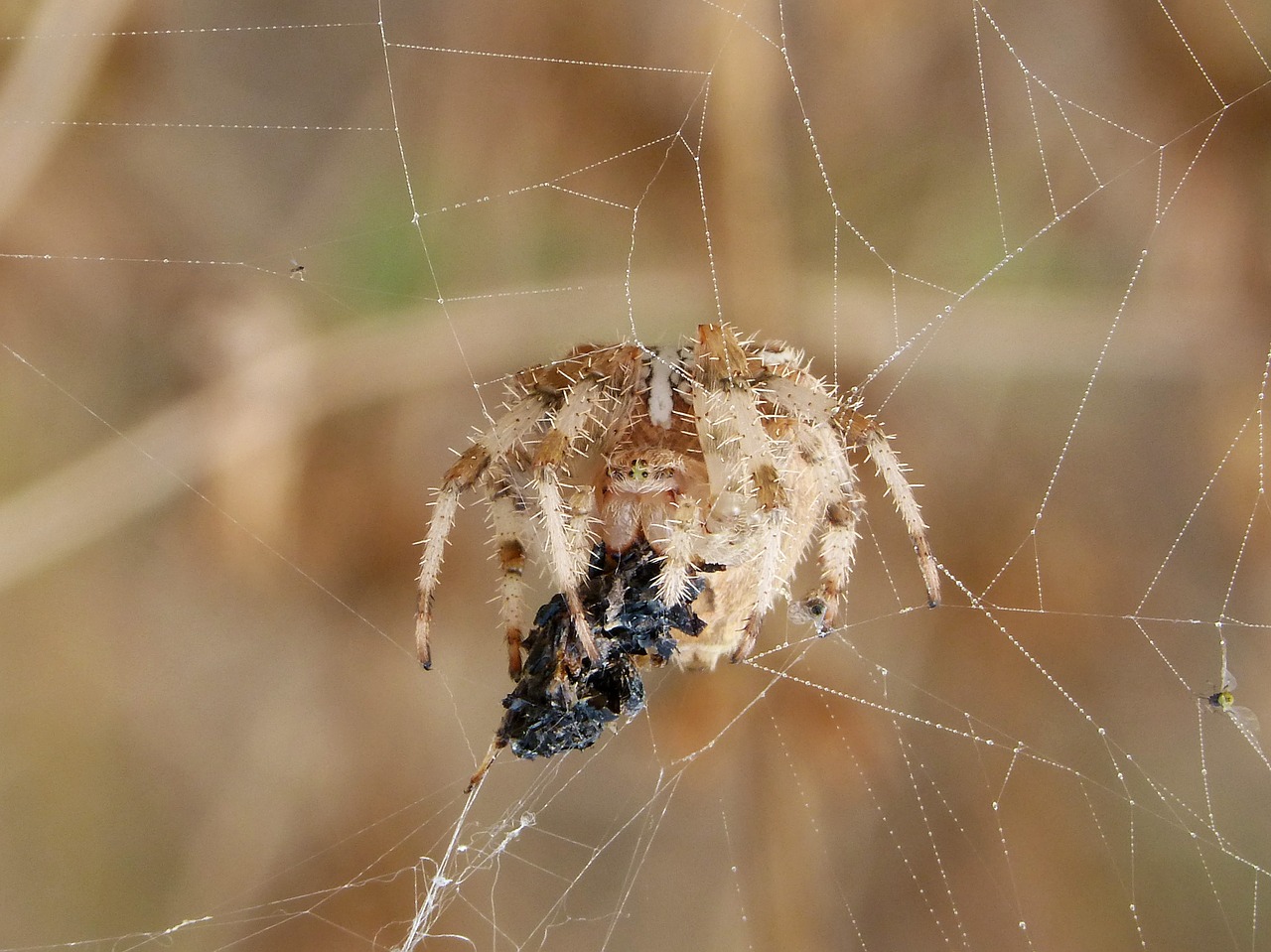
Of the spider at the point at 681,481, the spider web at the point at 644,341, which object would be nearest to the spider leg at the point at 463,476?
the spider at the point at 681,481

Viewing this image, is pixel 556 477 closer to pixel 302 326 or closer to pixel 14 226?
pixel 302 326

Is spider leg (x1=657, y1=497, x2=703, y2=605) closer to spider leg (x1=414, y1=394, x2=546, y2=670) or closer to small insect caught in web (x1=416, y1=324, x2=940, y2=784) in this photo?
small insect caught in web (x1=416, y1=324, x2=940, y2=784)

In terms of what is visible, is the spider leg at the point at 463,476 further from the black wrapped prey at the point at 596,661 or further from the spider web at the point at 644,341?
the spider web at the point at 644,341

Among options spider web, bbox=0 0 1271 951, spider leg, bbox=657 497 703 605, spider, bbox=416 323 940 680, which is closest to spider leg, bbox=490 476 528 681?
spider, bbox=416 323 940 680

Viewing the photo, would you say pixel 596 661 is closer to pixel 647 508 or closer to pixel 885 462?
pixel 647 508

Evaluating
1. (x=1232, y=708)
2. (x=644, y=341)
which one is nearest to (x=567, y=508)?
(x=644, y=341)

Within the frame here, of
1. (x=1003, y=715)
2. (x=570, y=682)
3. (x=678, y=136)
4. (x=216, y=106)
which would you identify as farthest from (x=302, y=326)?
(x=1003, y=715)
